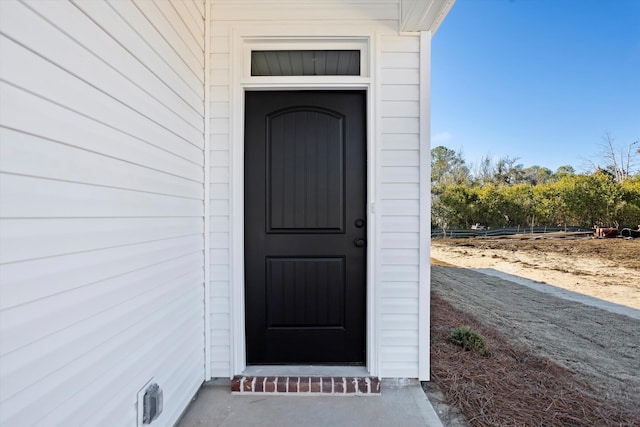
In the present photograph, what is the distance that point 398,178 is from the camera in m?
2.16

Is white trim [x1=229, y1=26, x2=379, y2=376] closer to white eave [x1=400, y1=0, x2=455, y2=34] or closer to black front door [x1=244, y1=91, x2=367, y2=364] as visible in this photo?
black front door [x1=244, y1=91, x2=367, y2=364]

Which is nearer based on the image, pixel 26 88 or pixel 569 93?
pixel 26 88

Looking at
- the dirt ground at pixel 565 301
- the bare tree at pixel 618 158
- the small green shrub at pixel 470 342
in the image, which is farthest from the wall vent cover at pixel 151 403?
the bare tree at pixel 618 158

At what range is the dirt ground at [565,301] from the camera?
2.80 m

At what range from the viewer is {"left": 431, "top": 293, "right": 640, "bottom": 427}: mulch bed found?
1.85 m

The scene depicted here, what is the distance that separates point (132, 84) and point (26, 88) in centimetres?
54

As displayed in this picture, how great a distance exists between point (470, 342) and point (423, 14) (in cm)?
260

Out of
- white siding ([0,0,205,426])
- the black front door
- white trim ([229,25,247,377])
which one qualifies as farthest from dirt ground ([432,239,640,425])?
white siding ([0,0,205,426])

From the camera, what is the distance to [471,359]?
2607 millimetres

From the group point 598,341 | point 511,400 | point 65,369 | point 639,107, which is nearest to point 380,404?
point 511,400

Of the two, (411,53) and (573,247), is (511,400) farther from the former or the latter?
(573,247)

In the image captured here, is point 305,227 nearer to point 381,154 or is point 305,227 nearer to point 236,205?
point 236,205

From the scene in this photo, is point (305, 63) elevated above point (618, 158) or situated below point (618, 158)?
below

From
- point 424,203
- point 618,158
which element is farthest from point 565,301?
point 618,158
